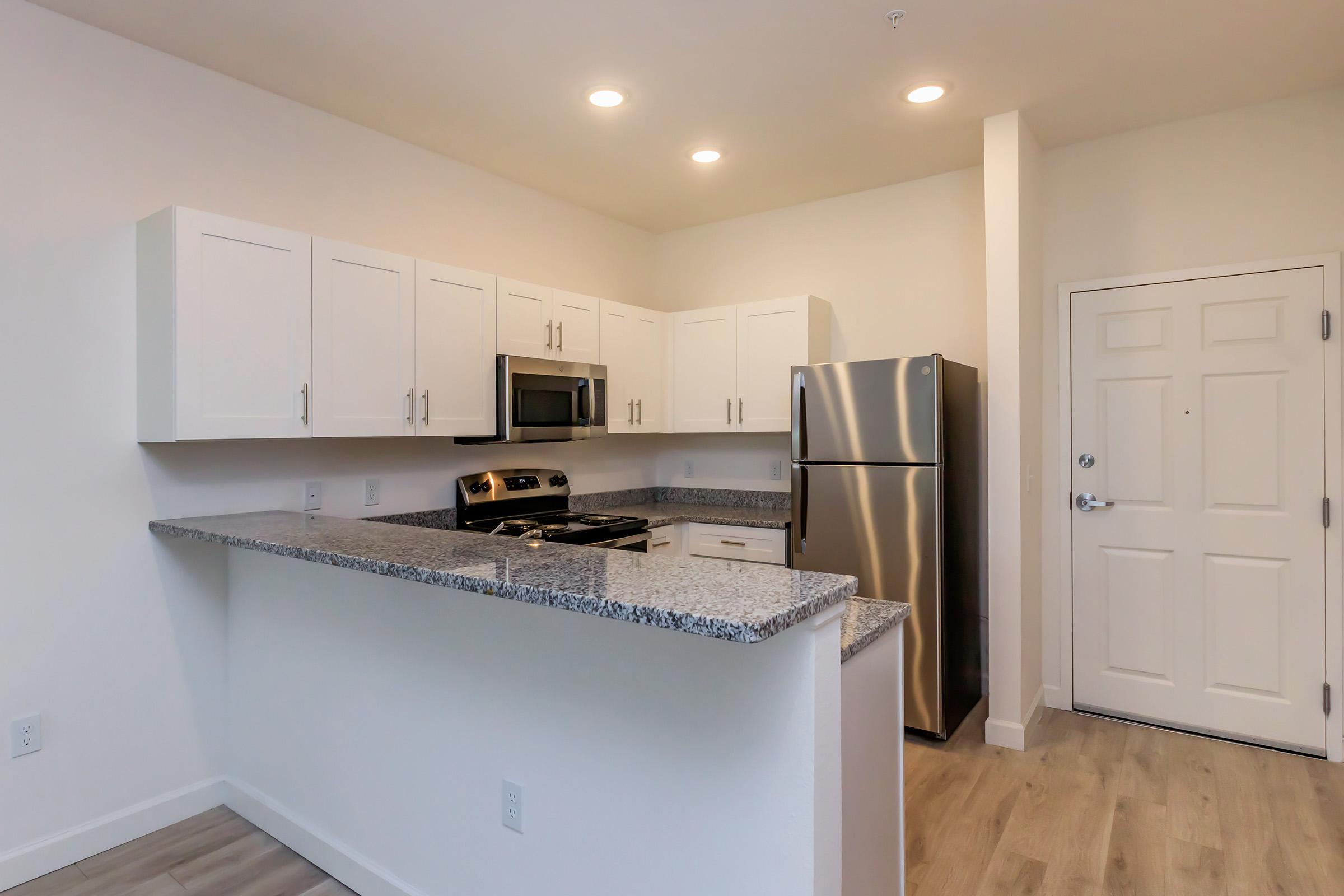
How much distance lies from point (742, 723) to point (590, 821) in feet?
1.68

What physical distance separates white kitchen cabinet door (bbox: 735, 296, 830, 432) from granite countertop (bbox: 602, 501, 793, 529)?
48 centimetres

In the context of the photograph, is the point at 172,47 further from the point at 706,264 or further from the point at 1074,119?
the point at 1074,119

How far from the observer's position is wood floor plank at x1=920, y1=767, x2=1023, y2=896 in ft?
6.82

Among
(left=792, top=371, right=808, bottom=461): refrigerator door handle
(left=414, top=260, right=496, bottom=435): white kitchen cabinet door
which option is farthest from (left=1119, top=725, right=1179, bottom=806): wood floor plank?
(left=414, top=260, right=496, bottom=435): white kitchen cabinet door

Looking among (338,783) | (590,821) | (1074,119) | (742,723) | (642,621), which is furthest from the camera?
(1074,119)

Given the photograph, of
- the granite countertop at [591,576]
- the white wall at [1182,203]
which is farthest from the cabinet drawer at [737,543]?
the granite countertop at [591,576]

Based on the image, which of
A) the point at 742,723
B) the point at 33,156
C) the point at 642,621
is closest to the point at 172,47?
the point at 33,156

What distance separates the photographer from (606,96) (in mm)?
2787

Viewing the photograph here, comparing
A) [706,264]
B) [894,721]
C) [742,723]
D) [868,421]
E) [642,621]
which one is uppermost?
[706,264]

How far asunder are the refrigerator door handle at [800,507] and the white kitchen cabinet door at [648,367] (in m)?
1.08

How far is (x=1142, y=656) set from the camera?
3248 mm

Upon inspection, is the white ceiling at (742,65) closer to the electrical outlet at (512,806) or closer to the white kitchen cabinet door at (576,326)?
the white kitchen cabinet door at (576,326)

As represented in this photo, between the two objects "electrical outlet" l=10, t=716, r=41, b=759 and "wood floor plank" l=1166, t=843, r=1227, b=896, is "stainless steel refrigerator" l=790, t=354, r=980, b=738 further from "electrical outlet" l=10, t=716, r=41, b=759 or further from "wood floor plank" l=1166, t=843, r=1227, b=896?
"electrical outlet" l=10, t=716, r=41, b=759

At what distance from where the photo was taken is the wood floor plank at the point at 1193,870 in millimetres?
2031
